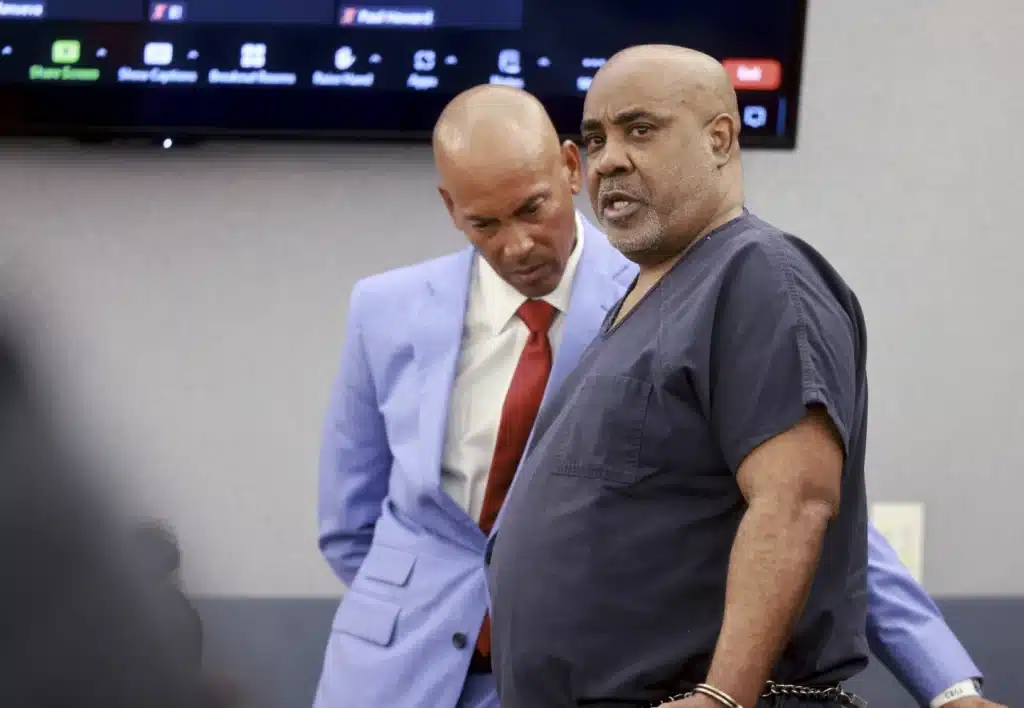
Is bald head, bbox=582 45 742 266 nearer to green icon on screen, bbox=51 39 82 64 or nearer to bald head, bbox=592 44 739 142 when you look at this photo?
bald head, bbox=592 44 739 142

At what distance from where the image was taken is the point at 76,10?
253 cm

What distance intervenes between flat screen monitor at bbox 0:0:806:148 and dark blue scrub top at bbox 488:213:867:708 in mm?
1161

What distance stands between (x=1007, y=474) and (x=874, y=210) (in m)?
0.54

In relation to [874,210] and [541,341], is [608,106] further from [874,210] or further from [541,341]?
[874,210]

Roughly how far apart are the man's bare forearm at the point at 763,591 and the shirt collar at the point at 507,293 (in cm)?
62

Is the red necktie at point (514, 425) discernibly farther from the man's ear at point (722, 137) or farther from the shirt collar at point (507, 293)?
the man's ear at point (722, 137)

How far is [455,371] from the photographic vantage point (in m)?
1.91

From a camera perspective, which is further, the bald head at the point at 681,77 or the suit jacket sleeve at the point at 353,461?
the suit jacket sleeve at the point at 353,461

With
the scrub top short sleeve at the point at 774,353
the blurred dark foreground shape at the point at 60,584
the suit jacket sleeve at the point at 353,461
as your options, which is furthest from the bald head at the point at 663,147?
the blurred dark foreground shape at the point at 60,584

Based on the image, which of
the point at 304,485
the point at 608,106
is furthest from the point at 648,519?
the point at 304,485

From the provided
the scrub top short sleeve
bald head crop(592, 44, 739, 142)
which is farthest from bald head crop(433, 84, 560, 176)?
the scrub top short sleeve

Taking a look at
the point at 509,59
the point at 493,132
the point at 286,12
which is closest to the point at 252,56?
the point at 286,12

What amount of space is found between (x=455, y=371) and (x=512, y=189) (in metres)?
0.24

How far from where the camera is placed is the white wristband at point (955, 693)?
166 cm
